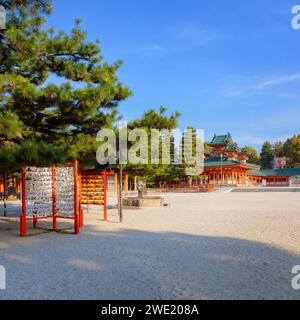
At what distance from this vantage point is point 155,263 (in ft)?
16.7

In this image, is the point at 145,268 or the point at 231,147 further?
the point at 231,147

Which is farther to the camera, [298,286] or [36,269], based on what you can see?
[36,269]

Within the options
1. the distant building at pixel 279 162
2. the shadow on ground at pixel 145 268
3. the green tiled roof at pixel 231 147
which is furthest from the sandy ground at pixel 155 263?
the distant building at pixel 279 162

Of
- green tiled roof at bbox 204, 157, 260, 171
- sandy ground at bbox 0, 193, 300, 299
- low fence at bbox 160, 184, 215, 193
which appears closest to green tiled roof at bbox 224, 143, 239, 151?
green tiled roof at bbox 204, 157, 260, 171

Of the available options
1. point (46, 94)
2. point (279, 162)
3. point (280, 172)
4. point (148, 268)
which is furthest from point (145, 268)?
point (279, 162)

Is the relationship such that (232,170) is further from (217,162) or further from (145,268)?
(145,268)

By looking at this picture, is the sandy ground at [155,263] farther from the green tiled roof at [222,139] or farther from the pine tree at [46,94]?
the green tiled roof at [222,139]

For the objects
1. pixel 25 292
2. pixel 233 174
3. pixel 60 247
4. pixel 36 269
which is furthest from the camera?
pixel 233 174

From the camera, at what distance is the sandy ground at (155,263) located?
3.80 m

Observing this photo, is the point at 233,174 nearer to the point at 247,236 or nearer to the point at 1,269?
the point at 247,236

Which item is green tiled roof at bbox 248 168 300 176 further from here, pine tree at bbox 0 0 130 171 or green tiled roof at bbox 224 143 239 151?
pine tree at bbox 0 0 130 171
